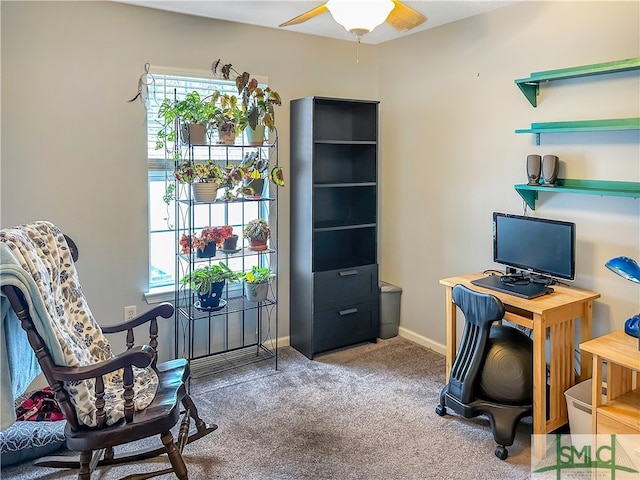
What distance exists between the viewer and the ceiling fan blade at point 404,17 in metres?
2.35

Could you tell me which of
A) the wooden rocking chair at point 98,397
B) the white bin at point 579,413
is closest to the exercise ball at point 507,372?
the white bin at point 579,413

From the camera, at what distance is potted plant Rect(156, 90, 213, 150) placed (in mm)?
3013

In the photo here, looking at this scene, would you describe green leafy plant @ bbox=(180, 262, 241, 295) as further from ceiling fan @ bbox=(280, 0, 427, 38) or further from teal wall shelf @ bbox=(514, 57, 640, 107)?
teal wall shelf @ bbox=(514, 57, 640, 107)

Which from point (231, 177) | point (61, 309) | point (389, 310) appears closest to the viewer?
point (61, 309)

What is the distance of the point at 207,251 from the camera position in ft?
10.3

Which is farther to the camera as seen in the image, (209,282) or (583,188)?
(209,282)

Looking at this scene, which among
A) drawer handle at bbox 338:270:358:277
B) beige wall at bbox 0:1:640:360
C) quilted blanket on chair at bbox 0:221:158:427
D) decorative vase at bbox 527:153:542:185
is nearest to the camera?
quilted blanket on chair at bbox 0:221:158:427

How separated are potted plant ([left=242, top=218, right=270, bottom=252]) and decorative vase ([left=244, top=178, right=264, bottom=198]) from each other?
0.60 ft

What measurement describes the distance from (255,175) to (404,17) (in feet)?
4.32

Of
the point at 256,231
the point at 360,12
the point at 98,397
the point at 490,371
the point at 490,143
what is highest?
the point at 360,12

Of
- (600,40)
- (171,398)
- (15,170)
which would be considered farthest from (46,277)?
(600,40)

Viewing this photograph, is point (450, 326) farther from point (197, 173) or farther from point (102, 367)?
point (102, 367)

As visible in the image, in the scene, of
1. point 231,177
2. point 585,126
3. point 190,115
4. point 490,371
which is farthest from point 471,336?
point 190,115

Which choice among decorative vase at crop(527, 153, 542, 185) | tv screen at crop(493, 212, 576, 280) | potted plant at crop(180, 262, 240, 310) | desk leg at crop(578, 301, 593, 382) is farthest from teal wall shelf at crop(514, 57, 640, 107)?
potted plant at crop(180, 262, 240, 310)
